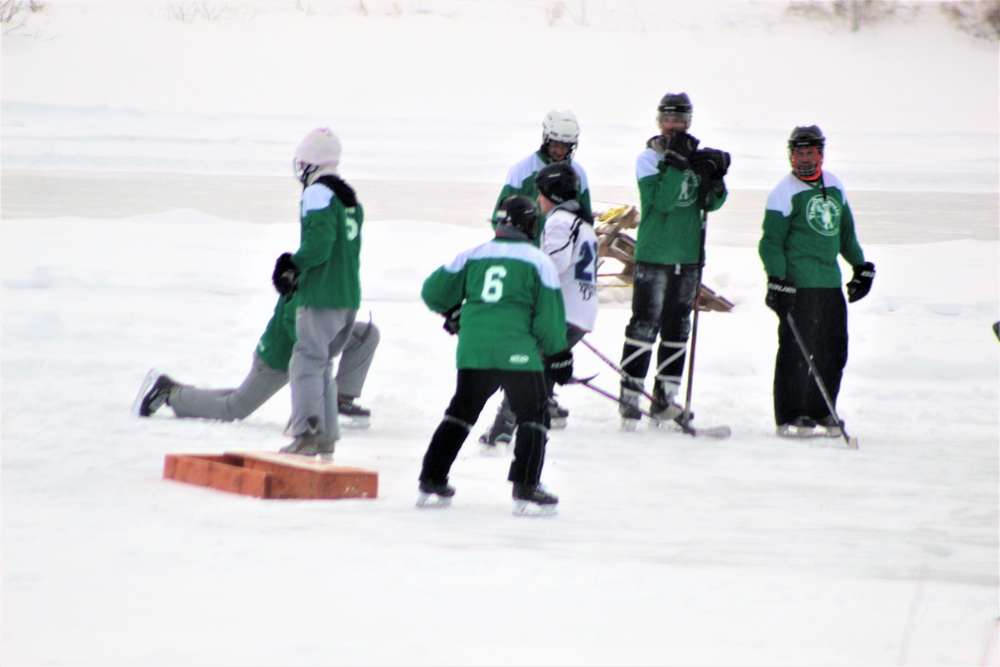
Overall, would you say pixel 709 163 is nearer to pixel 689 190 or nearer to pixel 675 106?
pixel 689 190

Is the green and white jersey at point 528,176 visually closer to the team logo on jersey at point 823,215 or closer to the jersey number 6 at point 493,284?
the team logo on jersey at point 823,215

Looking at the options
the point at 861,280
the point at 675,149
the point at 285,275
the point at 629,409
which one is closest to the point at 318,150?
the point at 285,275

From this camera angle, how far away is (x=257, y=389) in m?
6.56

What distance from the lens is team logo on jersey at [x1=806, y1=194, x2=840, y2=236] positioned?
7180 millimetres

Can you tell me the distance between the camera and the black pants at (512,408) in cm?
511

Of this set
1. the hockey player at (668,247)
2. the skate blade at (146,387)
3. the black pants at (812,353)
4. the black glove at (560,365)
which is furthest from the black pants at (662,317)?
the skate blade at (146,387)

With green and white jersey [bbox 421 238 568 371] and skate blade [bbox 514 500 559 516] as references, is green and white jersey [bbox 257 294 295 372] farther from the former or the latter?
skate blade [bbox 514 500 559 516]

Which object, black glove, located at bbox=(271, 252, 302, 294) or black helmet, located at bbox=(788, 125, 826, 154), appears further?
black helmet, located at bbox=(788, 125, 826, 154)

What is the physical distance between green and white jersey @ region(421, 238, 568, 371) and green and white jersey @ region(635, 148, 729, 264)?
80.4 inches

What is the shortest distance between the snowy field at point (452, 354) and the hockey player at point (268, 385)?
12cm

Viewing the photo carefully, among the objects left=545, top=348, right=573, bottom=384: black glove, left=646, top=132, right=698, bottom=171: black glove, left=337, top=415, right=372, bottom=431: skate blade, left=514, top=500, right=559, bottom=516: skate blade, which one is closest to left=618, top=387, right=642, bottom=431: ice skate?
left=646, top=132, right=698, bottom=171: black glove

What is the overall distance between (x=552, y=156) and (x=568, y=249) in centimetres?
71

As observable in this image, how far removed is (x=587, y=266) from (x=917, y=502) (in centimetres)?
177

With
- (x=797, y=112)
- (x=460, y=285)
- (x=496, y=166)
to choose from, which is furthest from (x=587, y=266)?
(x=797, y=112)
